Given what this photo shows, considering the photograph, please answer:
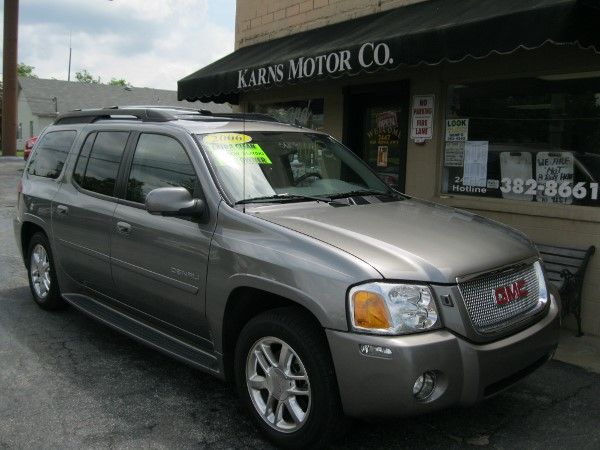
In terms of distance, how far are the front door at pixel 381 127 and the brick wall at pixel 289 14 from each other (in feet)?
3.28

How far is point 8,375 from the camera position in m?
4.21

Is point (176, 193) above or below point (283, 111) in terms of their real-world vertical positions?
below

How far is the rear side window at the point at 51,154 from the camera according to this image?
214 inches

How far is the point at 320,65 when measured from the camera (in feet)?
22.3

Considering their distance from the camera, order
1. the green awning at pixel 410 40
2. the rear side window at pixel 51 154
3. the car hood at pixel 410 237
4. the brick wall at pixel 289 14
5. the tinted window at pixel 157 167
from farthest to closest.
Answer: the brick wall at pixel 289 14
the rear side window at pixel 51 154
the green awning at pixel 410 40
the tinted window at pixel 157 167
the car hood at pixel 410 237

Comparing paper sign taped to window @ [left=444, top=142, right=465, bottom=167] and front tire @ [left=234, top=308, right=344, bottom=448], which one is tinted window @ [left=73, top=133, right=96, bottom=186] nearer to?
front tire @ [left=234, top=308, right=344, bottom=448]

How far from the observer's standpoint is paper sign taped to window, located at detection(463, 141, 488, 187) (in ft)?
21.5

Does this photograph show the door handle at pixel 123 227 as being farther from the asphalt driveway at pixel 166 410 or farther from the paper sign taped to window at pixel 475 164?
the paper sign taped to window at pixel 475 164

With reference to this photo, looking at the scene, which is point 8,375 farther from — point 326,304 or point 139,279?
point 326,304

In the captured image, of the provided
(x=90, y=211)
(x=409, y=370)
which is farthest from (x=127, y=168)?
(x=409, y=370)

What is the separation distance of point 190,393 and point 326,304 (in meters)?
1.54

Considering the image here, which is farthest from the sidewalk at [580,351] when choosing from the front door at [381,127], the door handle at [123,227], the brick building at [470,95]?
the door handle at [123,227]

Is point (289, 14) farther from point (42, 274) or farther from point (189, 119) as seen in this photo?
point (42, 274)

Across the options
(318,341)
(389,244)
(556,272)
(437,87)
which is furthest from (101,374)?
(437,87)
